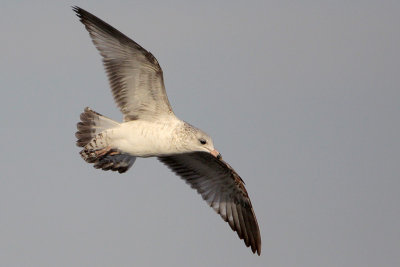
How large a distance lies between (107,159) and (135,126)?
1.37 m

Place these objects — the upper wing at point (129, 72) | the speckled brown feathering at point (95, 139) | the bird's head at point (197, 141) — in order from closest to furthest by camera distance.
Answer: the bird's head at point (197, 141)
the upper wing at point (129, 72)
the speckled brown feathering at point (95, 139)

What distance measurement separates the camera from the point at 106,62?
1332cm

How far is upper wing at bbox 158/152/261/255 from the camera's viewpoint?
14.6 meters

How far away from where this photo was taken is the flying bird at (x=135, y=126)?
42.2 ft

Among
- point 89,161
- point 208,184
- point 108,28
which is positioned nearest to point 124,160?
point 89,161

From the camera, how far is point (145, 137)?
13023 millimetres

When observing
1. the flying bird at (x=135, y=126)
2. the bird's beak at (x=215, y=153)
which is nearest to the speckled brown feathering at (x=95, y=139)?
the flying bird at (x=135, y=126)

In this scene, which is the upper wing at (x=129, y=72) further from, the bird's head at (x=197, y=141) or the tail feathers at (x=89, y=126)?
the bird's head at (x=197, y=141)

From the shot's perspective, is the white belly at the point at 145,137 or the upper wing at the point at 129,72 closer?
the white belly at the point at 145,137

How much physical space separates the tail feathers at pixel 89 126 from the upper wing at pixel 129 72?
1.57 feet

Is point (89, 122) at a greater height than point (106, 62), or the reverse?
point (106, 62)

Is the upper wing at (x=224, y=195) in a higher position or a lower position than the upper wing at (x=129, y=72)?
lower

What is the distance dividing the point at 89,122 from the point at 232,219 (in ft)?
10.9

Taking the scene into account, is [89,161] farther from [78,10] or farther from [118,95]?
[78,10]
